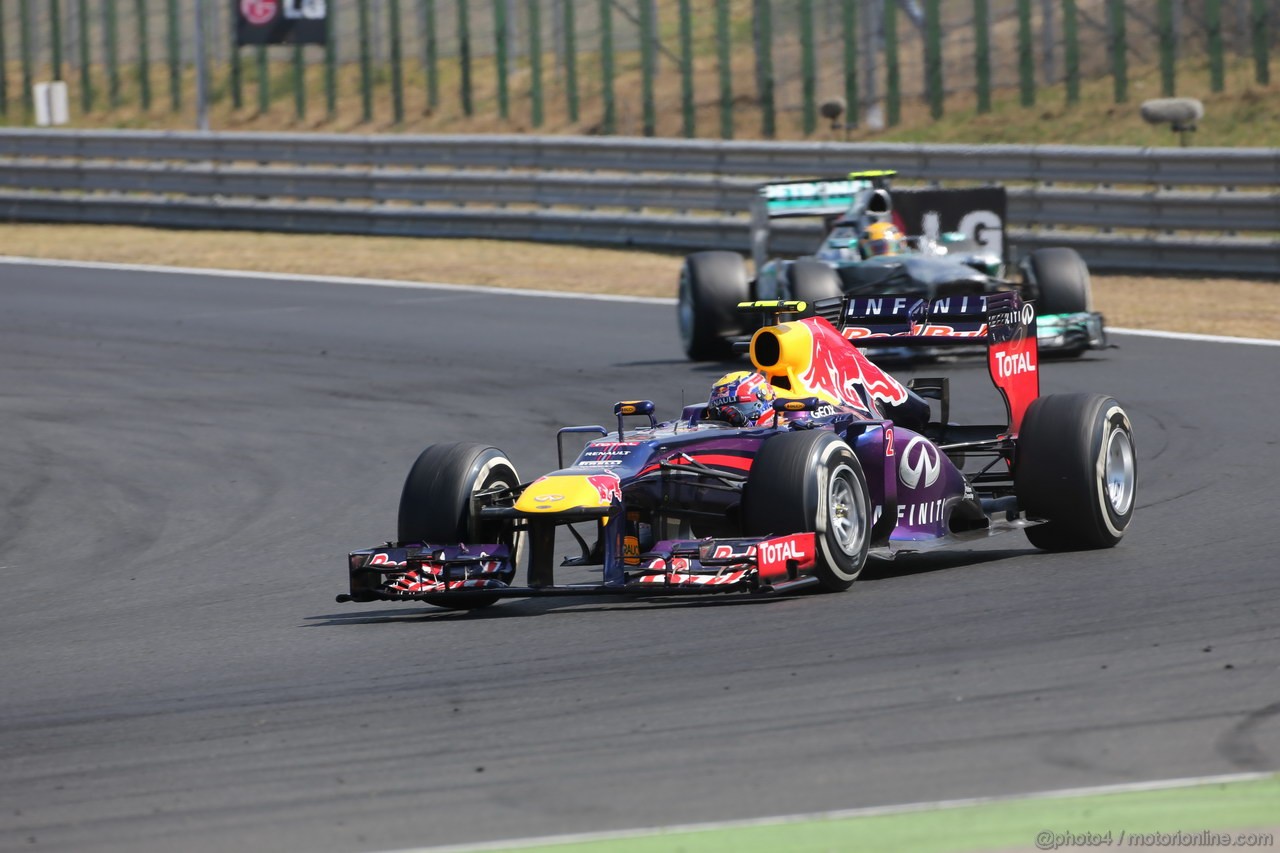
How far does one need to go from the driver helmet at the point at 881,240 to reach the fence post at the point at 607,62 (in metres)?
13.0

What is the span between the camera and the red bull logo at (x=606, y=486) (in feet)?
26.2

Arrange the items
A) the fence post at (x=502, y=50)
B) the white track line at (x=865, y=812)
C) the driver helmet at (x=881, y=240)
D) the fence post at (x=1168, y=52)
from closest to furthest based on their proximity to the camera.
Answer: the white track line at (x=865, y=812)
the driver helmet at (x=881, y=240)
the fence post at (x=1168, y=52)
the fence post at (x=502, y=50)

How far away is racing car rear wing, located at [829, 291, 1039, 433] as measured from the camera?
9.95 m

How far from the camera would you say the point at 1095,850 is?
4.66 metres

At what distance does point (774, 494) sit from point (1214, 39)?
20.0 metres

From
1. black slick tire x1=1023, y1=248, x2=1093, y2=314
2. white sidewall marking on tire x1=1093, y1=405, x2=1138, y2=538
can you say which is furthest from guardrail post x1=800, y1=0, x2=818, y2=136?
white sidewall marking on tire x1=1093, y1=405, x2=1138, y2=538

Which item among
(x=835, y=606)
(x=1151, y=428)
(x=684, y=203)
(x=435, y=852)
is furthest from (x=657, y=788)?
A: (x=684, y=203)

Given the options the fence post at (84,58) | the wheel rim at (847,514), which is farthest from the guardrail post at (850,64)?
the wheel rim at (847,514)

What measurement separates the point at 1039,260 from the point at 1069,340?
0.95 metres

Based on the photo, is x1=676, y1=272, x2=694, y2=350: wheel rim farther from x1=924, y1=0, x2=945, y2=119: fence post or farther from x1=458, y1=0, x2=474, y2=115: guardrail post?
x1=458, y1=0, x2=474, y2=115: guardrail post

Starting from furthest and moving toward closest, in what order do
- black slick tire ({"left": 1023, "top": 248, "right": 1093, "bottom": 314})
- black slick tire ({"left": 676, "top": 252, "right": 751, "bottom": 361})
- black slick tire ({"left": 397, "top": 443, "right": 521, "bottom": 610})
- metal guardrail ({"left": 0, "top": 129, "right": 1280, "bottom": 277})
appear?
metal guardrail ({"left": 0, "top": 129, "right": 1280, "bottom": 277}) < black slick tire ({"left": 676, "top": 252, "right": 751, "bottom": 361}) < black slick tire ({"left": 1023, "top": 248, "right": 1093, "bottom": 314}) < black slick tire ({"left": 397, "top": 443, "right": 521, "bottom": 610})

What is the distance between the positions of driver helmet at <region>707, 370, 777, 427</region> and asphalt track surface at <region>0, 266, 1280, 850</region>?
0.88 m

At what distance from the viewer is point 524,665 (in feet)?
23.5

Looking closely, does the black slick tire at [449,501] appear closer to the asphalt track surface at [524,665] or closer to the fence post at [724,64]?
the asphalt track surface at [524,665]
